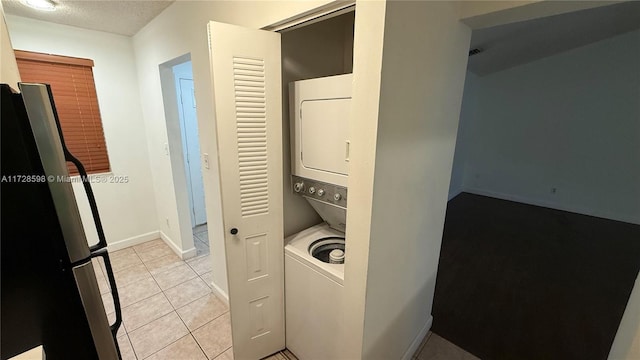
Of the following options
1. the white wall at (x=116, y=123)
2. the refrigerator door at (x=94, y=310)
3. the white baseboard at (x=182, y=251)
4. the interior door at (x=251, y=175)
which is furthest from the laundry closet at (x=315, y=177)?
the white wall at (x=116, y=123)

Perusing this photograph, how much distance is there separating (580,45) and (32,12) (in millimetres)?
6634

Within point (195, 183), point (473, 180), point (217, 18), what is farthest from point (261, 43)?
point (473, 180)

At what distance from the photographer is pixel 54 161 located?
0.66m

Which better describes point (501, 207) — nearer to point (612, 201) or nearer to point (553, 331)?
point (612, 201)

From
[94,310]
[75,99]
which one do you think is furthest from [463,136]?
[75,99]

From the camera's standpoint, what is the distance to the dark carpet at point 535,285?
73.2 inches

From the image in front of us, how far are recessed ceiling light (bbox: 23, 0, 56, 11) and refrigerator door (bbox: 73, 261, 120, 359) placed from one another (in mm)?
2325

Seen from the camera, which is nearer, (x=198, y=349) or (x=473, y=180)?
(x=198, y=349)

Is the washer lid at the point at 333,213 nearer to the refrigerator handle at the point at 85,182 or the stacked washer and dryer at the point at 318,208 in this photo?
the stacked washer and dryer at the point at 318,208

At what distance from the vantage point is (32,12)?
208 cm

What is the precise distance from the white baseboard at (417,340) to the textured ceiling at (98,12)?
3089mm

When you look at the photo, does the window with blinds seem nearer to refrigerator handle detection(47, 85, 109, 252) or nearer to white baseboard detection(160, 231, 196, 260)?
white baseboard detection(160, 231, 196, 260)

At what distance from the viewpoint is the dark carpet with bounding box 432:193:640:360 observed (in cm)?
186

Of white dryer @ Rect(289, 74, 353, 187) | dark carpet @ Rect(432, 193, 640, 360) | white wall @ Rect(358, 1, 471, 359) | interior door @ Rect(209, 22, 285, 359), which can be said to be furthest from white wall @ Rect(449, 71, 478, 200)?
interior door @ Rect(209, 22, 285, 359)
